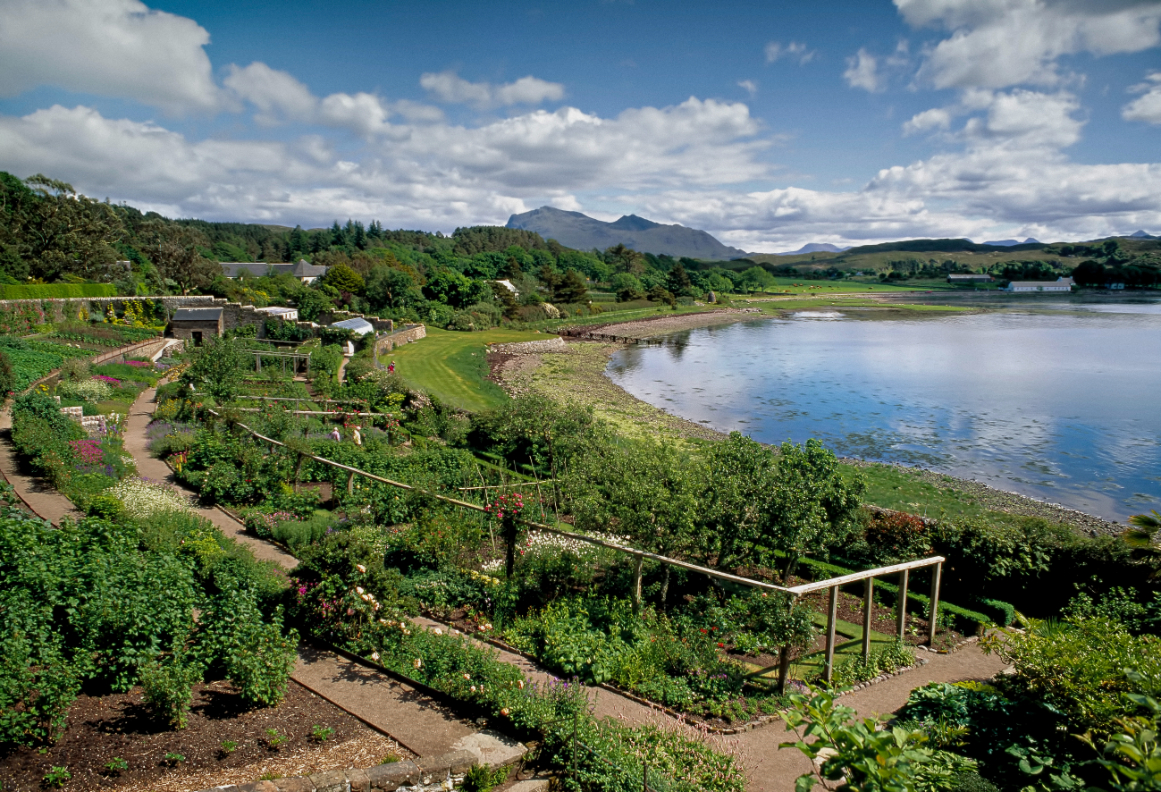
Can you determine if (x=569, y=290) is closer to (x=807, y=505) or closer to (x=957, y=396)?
(x=957, y=396)

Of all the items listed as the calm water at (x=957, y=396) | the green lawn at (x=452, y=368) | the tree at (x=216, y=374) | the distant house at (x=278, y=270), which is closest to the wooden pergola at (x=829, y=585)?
the calm water at (x=957, y=396)

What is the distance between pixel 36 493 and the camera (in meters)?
13.3

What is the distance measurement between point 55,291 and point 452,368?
21017 millimetres

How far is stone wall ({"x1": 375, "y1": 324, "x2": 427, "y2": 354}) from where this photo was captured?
42219 millimetres

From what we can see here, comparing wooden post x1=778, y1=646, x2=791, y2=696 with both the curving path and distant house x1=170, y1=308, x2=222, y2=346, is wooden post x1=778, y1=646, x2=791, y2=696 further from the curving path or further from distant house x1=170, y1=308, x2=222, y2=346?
distant house x1=170, y1=308, x2=222, y2=346

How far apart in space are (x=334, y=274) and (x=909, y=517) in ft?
182

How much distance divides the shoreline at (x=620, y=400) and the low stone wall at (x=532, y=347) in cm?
92

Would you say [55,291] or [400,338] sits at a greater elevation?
[55,291]

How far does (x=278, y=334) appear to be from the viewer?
3762 centimetres

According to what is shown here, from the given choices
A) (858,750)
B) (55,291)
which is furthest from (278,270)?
(858,750)

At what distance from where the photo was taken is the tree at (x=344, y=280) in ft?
193

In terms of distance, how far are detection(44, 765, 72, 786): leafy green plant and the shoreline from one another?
18422mm

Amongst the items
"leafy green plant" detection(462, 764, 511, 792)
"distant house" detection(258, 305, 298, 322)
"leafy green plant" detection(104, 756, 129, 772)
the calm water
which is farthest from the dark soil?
"distant house" detection(258, 305, 298, 322)

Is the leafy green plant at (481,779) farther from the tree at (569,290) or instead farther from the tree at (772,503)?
the tree at (569,290)
